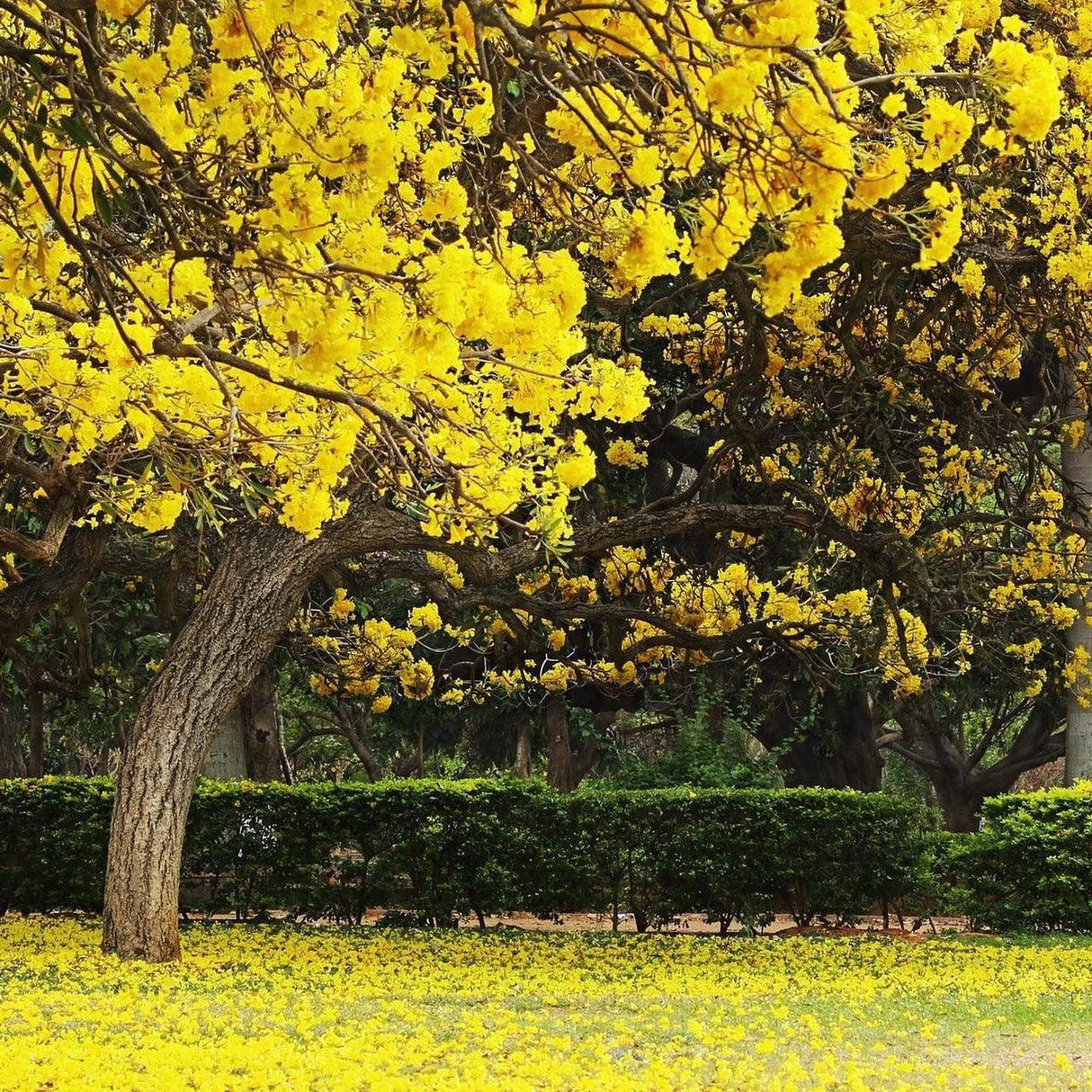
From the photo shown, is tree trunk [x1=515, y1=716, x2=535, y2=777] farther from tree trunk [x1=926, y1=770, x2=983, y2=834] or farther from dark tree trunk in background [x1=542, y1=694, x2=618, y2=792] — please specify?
tree trunk [x1=926, y1=770, x2=983, y2=834]

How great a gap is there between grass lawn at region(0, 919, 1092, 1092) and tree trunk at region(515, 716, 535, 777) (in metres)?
6.21

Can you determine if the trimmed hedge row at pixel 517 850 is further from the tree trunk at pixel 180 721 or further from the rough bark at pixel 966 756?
the rough bark at pixel 966 756

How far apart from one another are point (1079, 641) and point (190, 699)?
834 centimetres

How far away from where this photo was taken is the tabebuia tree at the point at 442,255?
269 cm

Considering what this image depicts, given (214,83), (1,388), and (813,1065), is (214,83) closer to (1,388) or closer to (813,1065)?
(1,388)

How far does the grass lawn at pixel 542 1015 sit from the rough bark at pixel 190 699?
1.45 feet

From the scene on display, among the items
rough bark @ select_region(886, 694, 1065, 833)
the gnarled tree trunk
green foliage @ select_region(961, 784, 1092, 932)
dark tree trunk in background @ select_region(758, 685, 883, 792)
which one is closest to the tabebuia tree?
green foliage @ select_region(961, 784, 1092, 932)

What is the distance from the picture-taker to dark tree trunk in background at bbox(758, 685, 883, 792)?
55.3ft

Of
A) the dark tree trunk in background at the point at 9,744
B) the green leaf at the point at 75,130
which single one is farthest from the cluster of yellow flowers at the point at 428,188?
the dark tree trunk in background at the point at 9,744

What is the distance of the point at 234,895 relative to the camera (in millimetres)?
12766

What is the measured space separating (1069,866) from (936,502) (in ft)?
10.6

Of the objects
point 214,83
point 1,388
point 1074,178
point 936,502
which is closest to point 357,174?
point 214,83

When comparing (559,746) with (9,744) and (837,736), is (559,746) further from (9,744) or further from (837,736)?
(9,744)

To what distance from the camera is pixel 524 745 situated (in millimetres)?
20953
